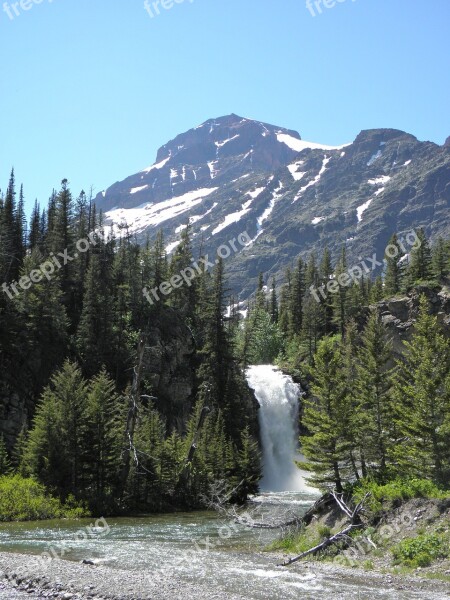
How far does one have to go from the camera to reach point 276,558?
71.4 ft

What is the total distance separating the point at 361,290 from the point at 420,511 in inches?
3296

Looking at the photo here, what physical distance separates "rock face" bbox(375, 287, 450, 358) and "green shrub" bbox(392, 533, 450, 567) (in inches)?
2450

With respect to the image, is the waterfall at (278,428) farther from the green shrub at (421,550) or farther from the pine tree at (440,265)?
the green shrub at (421,550)

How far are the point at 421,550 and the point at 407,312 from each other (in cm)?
6515

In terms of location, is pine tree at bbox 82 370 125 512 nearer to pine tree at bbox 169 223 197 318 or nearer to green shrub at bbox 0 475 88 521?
green shrub at bbox 0 475 88 521

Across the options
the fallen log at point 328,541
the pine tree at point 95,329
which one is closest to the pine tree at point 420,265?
the pine tree at point 95,329

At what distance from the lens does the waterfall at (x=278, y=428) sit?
224 feet

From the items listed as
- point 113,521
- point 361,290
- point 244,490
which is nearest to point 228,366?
point 244,490

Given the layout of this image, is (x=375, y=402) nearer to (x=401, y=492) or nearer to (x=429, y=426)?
(x=429, y=426)

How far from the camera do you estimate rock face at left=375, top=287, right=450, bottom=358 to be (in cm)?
7988

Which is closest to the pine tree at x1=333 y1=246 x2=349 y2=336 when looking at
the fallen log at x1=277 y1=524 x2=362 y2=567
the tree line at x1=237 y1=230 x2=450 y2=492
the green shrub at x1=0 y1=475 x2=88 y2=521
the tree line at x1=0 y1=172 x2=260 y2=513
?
the tree line at x1=0 y1=172 x2=260 y2=513

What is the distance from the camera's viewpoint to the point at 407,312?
267ft

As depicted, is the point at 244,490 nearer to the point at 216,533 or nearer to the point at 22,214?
the point at 216,533

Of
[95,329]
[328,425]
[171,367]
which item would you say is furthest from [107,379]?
[328,425]
